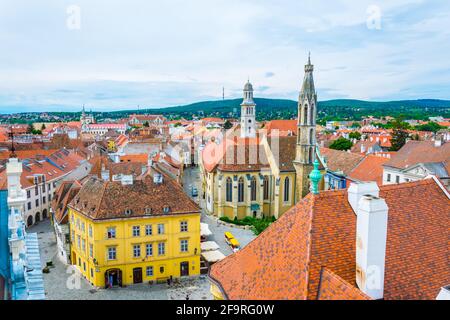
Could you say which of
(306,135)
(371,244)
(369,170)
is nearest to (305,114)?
(306,135)

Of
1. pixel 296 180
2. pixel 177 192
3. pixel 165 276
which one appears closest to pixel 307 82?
pixel 296 180

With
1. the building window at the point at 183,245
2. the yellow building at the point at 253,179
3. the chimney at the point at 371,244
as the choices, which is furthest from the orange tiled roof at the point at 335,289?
the yellow building at the point at 253,179

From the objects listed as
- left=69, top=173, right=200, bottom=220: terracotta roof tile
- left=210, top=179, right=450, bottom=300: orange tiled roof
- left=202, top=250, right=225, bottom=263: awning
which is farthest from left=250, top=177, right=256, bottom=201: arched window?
left=210, top=179, right=450, bottom=300: orange tiled roof

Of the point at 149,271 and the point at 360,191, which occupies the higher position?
the point at 360,191

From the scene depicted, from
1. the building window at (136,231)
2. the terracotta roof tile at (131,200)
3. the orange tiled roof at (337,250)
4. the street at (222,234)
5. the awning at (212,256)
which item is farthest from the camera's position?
the street at (222,234)

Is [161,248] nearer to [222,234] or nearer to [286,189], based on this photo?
[222,234]

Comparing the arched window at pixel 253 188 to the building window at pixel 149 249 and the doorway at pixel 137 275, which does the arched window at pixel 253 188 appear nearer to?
the building window at pixel 149 249
